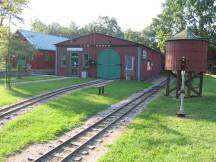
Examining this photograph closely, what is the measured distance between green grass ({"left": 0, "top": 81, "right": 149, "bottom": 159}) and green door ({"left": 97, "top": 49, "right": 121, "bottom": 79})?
49.0 ft

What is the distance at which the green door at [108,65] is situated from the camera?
118 feet

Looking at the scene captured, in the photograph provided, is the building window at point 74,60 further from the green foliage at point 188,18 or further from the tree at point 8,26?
the green foliage at point 188,18

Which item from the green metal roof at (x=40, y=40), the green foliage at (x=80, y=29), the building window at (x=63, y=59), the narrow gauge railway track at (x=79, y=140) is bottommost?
the narrow gauge railway track at (x=79, y=140)

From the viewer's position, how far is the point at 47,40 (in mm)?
47281

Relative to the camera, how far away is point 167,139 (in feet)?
35.8

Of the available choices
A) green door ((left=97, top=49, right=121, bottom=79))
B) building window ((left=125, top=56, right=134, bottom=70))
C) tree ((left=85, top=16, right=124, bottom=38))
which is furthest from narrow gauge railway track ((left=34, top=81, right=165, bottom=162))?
tree ((left=85, top=16, right=124, bottom=38))

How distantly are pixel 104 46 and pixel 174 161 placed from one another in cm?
2814

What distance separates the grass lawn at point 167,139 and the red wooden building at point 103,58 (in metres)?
18.6

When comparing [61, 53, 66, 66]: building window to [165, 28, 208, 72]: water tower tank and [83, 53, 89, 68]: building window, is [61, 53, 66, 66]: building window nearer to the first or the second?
[83, 53, 89, 68]: building window

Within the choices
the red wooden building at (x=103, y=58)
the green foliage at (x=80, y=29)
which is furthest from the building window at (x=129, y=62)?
the green foliage at (x=80, y=29)

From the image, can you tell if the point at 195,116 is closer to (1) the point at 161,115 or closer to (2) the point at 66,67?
(1) the point at 161,115

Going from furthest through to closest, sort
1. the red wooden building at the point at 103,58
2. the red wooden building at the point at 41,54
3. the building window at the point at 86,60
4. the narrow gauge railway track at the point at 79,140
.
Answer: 1. the red wooden building at the point at 41,54
2. the building window at the point at 86,60
3. the red wooden building at the point at 103,58
4. the narrow gauge railway track at the point at 79,140

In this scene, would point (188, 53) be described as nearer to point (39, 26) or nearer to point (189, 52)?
point (189, 52)

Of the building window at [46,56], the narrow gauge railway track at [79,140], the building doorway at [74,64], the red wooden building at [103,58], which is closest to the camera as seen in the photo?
the narrow gauge railway track at [79,140]
